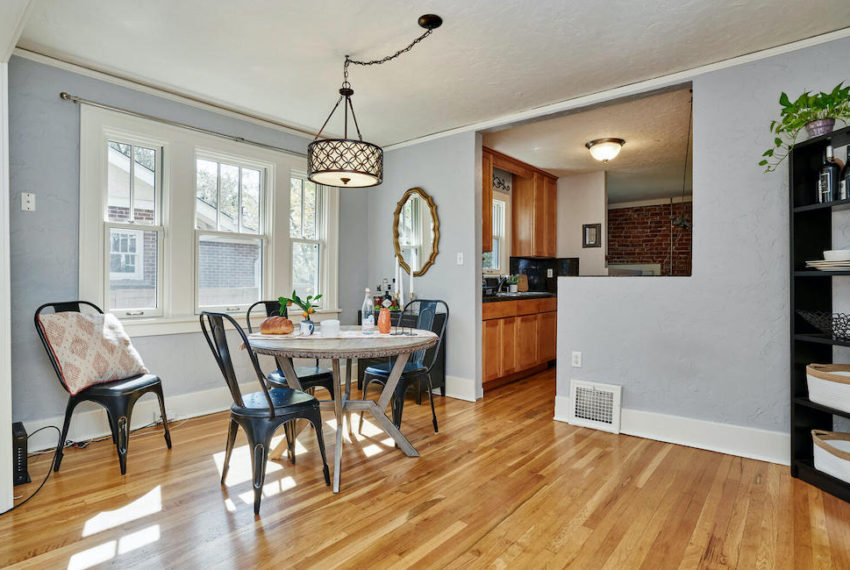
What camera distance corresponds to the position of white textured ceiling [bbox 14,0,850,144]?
2.36m

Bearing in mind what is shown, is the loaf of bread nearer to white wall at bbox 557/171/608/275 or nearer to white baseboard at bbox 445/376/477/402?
white baseboard at bbox 445/376/477/402

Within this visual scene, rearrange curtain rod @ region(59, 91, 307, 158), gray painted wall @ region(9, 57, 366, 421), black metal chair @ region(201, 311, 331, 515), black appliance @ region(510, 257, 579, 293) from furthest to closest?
black appliance @ region(510, 257, 579, 293) < curtain rod @ region(59, 91, 307, 158) < gray painted wall @ region(9, 57, 366, 421) < black metal chair @ region(201, 311, 331, 515)

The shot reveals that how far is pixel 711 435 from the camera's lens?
2951 mm

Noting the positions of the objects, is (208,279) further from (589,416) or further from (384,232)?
(589,416)

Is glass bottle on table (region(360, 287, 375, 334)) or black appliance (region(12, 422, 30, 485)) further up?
glass bottle on table (region(360, 287, 375, 334))

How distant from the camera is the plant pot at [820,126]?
7.71 ft

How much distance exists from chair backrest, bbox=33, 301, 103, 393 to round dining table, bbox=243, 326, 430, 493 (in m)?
1.06

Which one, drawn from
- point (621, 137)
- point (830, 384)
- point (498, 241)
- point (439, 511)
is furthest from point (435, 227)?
point (830, 384)

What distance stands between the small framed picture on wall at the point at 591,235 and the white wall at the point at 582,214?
0.04 meters

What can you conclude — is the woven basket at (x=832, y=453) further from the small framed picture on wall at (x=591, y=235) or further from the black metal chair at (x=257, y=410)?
the small framed picture on wall at (x=591, y=235)

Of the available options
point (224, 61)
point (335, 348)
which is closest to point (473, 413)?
point (335, 348)

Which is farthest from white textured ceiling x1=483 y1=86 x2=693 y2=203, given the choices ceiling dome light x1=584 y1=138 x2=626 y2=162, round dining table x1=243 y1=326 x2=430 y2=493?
round dining table x1=243 y1=326 x2=430 y2=493

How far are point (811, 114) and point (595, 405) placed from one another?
2.15 meters

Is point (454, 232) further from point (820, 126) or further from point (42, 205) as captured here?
point (42, 205)
